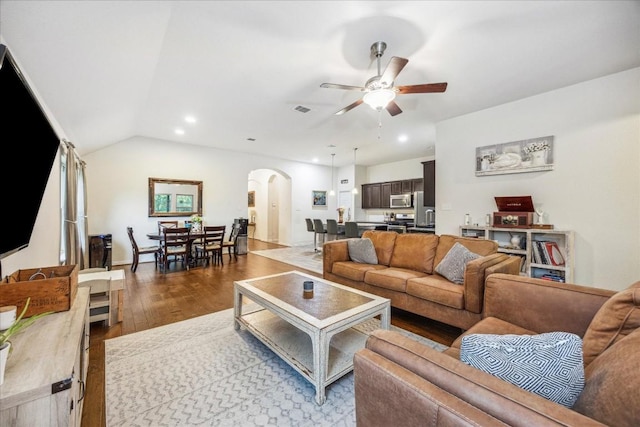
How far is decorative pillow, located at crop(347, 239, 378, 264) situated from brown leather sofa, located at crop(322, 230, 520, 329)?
3.0 inches

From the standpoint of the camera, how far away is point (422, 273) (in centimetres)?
286

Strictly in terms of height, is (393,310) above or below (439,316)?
below

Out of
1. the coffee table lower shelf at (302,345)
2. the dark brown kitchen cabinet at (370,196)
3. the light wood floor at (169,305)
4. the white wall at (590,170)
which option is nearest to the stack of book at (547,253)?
the white wall at (590,170)

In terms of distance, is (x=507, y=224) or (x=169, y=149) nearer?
(x=507, y=224)

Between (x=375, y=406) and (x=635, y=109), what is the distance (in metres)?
4.39

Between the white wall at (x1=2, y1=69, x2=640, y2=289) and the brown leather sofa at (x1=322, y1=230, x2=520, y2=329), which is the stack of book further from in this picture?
the brown leather sofa at (x1=322, y1=230, x2=520, y2=329)

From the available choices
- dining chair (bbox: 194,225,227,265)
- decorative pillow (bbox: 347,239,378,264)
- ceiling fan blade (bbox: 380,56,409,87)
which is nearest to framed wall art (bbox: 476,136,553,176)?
decorative pillow (bbox: 347,239,378,264)

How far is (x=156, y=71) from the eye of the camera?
9.59 ft

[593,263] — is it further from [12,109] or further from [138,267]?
[138,267]

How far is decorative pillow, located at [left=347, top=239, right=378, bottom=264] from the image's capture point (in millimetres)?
3270

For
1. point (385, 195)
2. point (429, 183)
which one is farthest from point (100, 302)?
point (385, 195)

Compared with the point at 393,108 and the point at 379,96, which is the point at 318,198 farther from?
the point at 379,96

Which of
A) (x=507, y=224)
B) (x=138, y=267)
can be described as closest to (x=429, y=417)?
(x=507, y=224)

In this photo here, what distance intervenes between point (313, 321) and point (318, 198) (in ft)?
23.9
